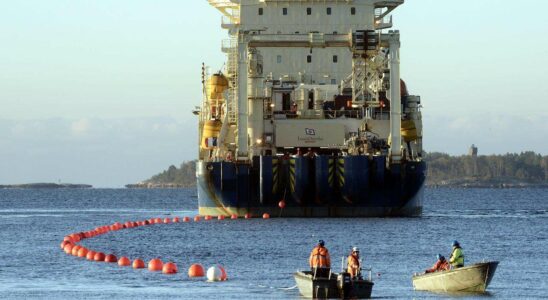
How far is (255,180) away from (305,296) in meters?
42.4

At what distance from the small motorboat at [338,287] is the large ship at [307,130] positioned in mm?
42326

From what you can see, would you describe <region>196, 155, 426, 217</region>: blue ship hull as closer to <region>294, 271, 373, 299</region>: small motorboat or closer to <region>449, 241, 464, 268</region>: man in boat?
<region>449, 241, 464, 268</region>: man in boat

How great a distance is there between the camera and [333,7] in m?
107

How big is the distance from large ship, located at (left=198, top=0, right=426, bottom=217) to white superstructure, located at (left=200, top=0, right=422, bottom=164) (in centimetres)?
9

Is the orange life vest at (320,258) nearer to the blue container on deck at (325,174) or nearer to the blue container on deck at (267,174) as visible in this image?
the blue container on deck at (267,174)

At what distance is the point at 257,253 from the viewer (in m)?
66.1

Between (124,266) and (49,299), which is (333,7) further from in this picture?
(49,299)

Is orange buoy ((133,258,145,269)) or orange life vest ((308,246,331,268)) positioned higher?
orange life vest ((308,246,331,268))

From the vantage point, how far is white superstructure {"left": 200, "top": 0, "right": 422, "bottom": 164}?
90.1 metres

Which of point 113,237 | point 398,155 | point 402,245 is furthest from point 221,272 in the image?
point 398,155

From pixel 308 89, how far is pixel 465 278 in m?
52.0

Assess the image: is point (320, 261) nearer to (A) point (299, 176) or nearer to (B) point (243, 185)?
(A) point (299, 176)

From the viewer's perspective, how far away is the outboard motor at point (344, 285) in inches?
1731

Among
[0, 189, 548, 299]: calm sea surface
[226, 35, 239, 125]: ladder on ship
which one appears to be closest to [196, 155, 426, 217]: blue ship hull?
[0, 189, 548, 299]: calm sea surface
